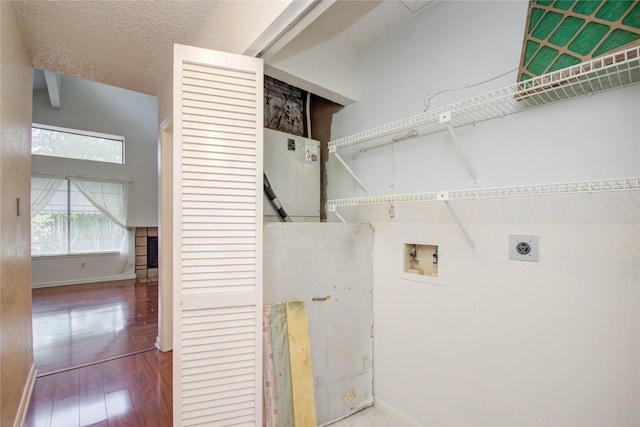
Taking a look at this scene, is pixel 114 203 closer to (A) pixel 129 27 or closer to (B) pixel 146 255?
(B) pixel 146 255

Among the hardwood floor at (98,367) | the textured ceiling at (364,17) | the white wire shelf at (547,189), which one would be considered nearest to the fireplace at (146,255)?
the hardwood floor at (98,367)

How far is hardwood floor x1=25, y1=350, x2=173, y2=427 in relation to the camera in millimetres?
1751

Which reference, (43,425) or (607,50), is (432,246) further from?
(43,425)

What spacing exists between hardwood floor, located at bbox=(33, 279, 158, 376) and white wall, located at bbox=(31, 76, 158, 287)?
0.43 m

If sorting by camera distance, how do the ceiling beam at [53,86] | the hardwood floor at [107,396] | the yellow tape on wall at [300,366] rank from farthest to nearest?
the ceiling beam at [53,86], the hardwood floor at [107,396], the yellow tape on wall at [300,366]

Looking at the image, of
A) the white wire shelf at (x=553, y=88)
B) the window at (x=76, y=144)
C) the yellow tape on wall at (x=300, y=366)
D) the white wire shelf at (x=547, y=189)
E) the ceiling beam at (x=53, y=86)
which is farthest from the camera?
the window at (x=76, y=144)

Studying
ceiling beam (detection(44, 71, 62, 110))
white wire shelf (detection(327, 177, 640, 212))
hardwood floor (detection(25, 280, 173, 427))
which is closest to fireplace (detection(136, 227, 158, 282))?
hardwood floor (detection(25, 280, 173, 427))

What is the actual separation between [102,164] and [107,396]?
5.30m

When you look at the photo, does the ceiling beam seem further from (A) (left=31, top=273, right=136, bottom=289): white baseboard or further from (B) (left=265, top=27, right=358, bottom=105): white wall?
(B) (left=265, top=27, right=358, bottom=105): white wall

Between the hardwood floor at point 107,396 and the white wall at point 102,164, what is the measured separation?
13.6 feet

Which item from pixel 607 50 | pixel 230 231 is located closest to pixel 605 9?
pixel 607 50

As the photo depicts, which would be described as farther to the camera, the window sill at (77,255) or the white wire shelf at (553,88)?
the window sill at (77,255)

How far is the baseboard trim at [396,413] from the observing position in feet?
5.79

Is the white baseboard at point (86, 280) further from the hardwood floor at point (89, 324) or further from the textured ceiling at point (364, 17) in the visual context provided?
the textured ceiling at point (364, 17)
